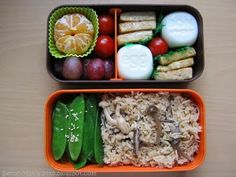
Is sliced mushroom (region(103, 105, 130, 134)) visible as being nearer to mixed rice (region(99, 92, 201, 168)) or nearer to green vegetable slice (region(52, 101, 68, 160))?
mixed rice (region(99, 92, 201, 168))

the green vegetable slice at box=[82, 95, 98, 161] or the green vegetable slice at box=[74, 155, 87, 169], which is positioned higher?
the green vegetable slice at box=[82, 95, 98, 161]

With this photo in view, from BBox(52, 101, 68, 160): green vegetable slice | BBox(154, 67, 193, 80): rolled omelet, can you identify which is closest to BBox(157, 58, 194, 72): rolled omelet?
BBox(154, 67, 193, 80): rolled omelet

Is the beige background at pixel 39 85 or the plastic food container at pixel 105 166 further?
the beige background at pixel 39 85

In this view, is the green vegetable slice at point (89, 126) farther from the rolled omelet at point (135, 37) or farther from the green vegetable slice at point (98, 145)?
the rolled omelet at point (135, 37)

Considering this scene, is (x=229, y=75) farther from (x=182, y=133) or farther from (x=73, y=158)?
(x=73, y=158)

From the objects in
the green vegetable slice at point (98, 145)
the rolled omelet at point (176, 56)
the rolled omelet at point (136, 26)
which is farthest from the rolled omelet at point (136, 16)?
the green vegetable slice at point (98, 145)

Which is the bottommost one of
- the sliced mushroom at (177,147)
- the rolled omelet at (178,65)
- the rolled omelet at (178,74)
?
the sliced mushroom at (177,147)

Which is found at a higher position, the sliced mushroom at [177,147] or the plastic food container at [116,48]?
the plastic food container at [116,48]
